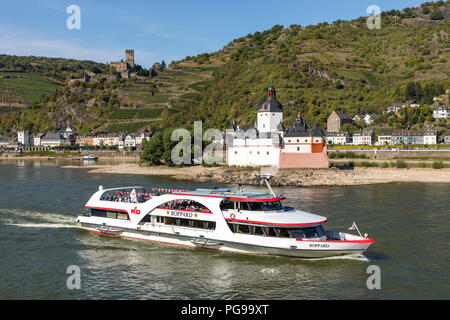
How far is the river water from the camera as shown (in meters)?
18.2

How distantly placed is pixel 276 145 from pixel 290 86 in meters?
67.2

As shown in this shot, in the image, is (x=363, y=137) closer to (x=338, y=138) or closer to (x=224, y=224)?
(x=338, y=138)

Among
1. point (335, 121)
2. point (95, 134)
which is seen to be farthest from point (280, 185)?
point (95, 134)

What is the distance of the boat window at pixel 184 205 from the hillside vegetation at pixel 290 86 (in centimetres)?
7515

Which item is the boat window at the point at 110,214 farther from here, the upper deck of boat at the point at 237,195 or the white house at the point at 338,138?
the white house at the point at 338,138

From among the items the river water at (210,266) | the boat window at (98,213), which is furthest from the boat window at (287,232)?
the boat window at (98,213)

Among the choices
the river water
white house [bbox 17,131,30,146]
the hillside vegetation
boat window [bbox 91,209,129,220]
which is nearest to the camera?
the river water

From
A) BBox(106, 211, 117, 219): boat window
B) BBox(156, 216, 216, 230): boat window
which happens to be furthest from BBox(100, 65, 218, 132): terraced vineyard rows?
BBox(156, 216, 216, 230): boat window

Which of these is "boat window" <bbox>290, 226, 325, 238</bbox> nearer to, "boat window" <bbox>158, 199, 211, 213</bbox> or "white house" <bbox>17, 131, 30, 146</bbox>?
"boat window" <bbox>158, 199, 211, 213</bbox>

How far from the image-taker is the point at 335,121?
108 meters

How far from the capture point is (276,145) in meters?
67.4

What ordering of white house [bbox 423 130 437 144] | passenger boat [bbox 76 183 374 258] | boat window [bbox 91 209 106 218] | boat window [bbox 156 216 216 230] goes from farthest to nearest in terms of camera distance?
white house [bbox 423 130 437 144]
boat window [bbox 91 209 106 218]
boat window [bbox 156 216 216 230]
passenger boat [bbox 76 183 374 258]

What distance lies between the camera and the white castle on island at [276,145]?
65.7 metres

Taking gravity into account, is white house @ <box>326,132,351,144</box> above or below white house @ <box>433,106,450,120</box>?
below
